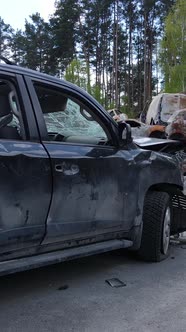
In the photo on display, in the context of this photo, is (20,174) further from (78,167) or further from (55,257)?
(55,257)

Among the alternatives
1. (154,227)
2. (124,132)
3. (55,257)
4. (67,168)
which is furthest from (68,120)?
(154,227)

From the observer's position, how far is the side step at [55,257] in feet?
11.4

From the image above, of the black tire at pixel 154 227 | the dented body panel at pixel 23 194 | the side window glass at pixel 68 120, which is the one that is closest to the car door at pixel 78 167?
the side window glass at pixel 68 120

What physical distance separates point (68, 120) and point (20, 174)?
1144 mm

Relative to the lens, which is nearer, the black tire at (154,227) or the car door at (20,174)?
the car door at (20,174)

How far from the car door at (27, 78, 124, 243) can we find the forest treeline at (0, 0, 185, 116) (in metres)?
47.2

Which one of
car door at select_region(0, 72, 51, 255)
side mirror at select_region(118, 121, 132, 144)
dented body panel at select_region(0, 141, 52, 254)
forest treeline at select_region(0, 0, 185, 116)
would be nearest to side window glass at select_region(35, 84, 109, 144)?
side mirror at select_region(118, 121, 132, 144)

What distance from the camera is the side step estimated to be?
11.4ft

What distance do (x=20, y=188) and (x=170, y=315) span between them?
152cm

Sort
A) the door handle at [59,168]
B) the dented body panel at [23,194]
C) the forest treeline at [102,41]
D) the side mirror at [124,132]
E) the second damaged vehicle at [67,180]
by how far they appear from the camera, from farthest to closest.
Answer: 1. the forest treeline at [102,41]
2. the side mirror at [124,132]
3. the door handle at [59,168]
4. the second damaged vehicle at [67,180]
5. the dented body panel at [23,194]

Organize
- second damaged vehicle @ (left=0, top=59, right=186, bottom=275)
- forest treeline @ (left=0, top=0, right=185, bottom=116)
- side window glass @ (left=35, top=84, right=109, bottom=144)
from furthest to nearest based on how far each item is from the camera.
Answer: forest treeline @ (left=0, top=0, right=185, bottom=116)
side window glass @ (left=35, top=84, right=109, bottom=144)
second damaged vehicle @ (left=0, top=59, right=186, bottom=275)

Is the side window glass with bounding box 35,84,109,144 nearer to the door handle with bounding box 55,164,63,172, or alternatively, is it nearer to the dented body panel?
the door handle with bounding box 55,164,63,172

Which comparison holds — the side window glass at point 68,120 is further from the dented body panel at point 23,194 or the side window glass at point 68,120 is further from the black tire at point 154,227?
the black tire at point 154,227

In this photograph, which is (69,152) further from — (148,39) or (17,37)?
(17,37)
